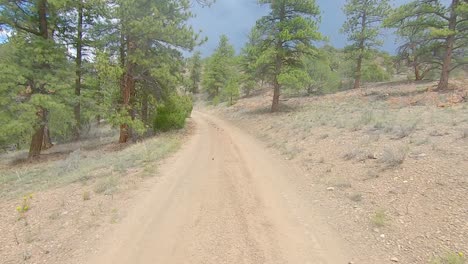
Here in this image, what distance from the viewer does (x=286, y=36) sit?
1939 centimetres

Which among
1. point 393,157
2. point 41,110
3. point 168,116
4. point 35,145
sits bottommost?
point 35,145

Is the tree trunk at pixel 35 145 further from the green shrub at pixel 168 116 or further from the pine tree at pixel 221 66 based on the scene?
the pine tree at pixel 221 66

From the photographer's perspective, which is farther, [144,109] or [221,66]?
[221,66]

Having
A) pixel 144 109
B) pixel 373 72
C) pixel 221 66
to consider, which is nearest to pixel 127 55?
pixel 144 109

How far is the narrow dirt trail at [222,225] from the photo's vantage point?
4418 millimetres

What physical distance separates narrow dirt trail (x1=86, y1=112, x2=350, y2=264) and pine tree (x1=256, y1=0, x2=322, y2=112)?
13161mm

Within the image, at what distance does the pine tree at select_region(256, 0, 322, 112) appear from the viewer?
774 inches

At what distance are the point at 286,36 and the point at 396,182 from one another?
48.9ft

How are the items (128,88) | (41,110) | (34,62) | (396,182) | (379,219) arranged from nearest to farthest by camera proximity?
(379,219), (396,182), (34,62), (41,110), (128,88)

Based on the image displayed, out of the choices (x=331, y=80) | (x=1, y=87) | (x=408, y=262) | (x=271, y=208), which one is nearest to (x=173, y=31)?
(x=1, y=87)

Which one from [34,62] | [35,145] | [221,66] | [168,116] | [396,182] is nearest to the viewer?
[396,182]

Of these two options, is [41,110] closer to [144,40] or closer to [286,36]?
[144,40]

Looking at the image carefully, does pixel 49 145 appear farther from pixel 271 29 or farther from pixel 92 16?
pixel 271 29

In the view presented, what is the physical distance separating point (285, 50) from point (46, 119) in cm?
1571
